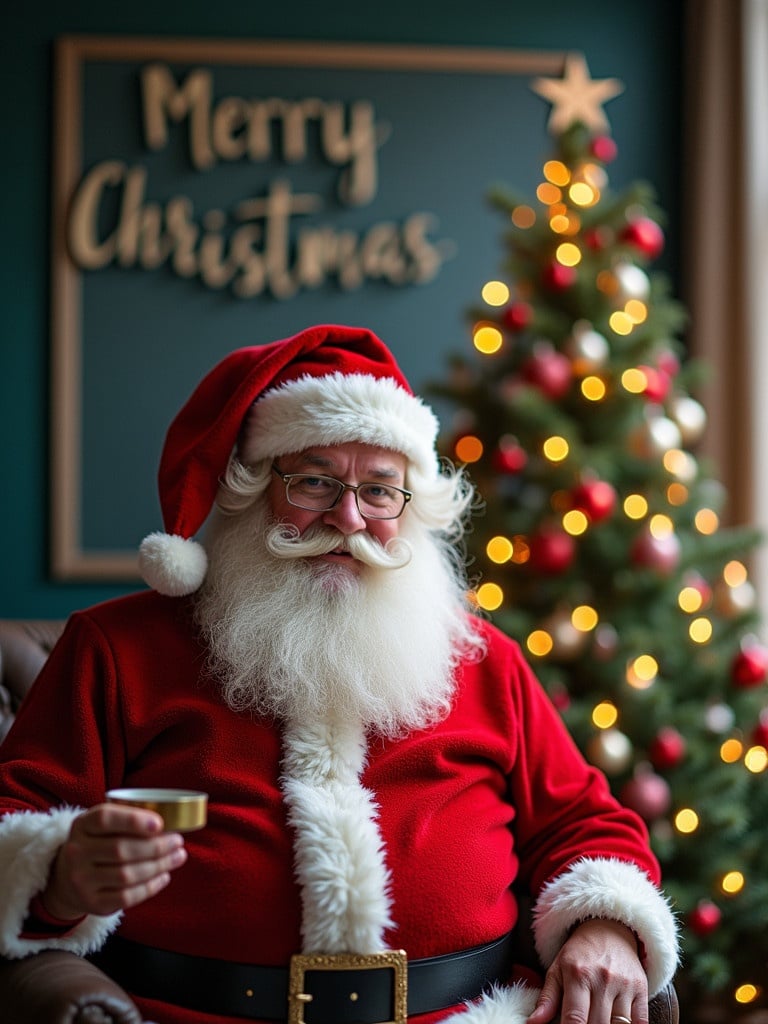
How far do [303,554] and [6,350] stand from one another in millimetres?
2249

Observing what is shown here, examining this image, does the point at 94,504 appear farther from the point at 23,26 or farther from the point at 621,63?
the point at 621,63

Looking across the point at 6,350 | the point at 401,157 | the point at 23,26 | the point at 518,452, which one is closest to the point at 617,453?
the point at 518,452

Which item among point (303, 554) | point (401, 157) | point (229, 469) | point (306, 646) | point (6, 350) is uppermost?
point (401, 157)

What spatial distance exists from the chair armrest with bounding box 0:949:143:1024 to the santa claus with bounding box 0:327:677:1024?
6 centimetres

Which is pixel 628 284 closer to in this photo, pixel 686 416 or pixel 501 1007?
pixel 686 416

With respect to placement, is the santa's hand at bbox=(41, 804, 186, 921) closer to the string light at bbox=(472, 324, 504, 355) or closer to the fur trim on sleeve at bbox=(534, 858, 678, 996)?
the fur trim on sleeve at bbox=(534, 858, 678, 996)

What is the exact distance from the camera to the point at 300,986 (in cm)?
153

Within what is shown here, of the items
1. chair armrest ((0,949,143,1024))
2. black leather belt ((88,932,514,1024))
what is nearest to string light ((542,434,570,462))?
black leather belt ((88,932,514,1024))

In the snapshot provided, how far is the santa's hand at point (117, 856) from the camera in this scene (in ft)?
4.33

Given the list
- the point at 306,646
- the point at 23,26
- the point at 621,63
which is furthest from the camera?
the point at 621,63

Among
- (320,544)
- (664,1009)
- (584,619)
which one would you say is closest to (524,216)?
(584,619)

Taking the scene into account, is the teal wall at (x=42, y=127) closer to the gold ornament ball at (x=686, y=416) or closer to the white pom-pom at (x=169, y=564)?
the gold ornament ball at (x=686, y=416)

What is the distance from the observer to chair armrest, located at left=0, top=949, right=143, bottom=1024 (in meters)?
1.32

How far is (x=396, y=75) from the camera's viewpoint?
3840mm
